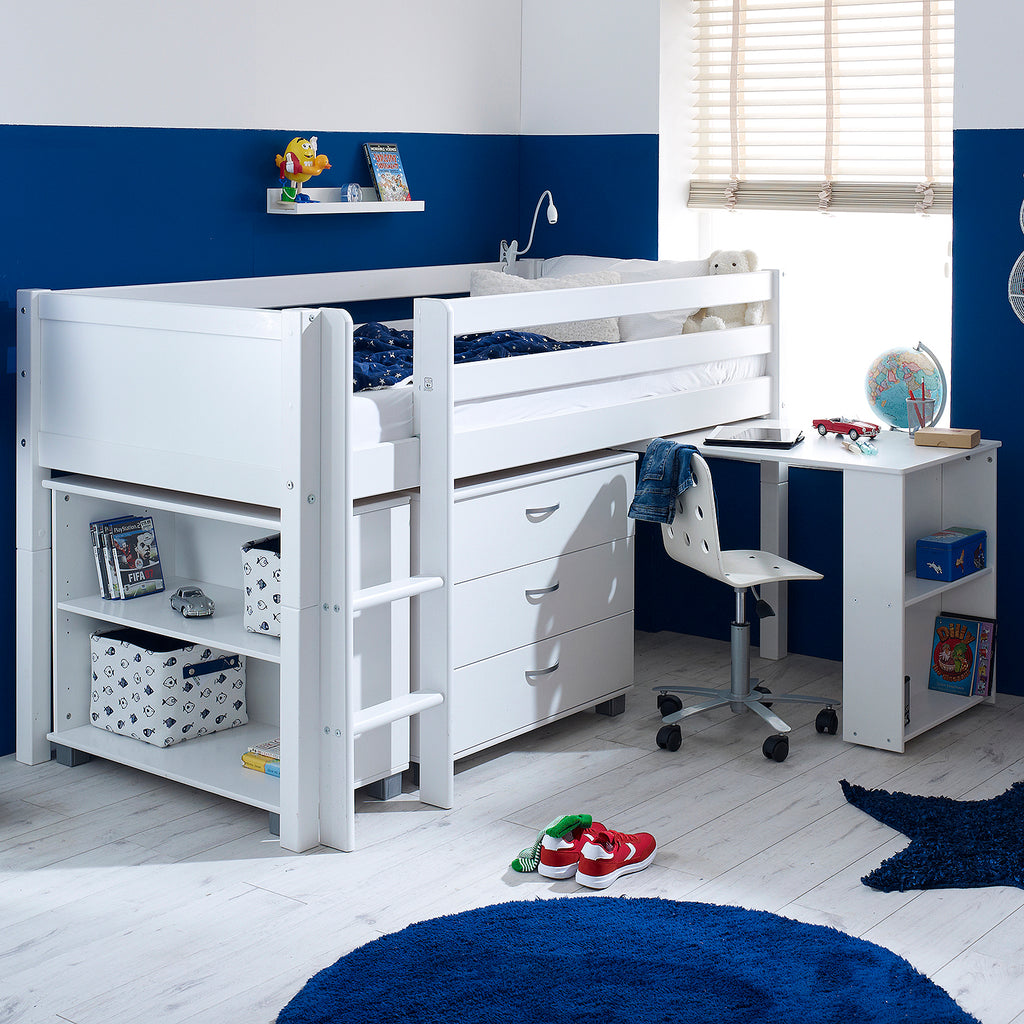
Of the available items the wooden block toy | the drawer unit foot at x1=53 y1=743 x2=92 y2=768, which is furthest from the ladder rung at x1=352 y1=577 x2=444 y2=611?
the wooden block toy

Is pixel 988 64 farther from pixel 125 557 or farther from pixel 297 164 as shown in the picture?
pixel 125 557

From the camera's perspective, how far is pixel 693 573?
4.27 m

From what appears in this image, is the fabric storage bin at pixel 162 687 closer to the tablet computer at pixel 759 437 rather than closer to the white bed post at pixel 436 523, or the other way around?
the white bed post at pixel 436 523

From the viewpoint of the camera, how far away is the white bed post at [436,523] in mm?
2834

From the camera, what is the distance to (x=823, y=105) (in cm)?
406

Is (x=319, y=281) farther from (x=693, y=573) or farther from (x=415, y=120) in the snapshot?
(x=693, y=573)

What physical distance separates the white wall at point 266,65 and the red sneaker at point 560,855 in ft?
6.36

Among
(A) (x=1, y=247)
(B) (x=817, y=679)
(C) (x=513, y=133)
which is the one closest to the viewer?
(A) (x=1, y=247)

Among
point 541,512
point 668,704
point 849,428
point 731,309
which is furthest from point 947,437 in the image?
point 541,512

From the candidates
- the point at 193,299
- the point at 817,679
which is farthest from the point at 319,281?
the point at 817,679

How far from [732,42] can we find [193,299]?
185 cm

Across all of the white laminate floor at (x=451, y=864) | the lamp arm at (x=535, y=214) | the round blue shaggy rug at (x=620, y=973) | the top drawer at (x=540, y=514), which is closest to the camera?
the round blue shaggy rug at (x=620, y=973)

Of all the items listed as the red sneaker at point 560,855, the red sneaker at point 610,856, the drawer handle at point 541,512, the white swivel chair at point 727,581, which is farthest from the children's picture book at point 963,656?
the red sneaker at point 560,855

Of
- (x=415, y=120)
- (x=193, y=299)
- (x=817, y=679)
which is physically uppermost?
(x=415, y=120)
